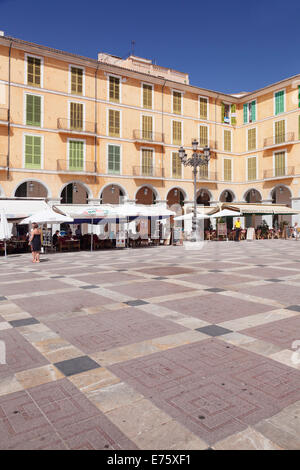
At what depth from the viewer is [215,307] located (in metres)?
5.16

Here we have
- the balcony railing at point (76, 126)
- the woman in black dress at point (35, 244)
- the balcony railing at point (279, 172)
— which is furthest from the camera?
the balcony railing at point (279, 172)

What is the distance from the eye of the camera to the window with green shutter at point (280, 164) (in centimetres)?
2895

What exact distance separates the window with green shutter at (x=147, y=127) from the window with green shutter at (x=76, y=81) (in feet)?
17.2

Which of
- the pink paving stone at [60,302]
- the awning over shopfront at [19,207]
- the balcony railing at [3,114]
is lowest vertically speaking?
the pink paving stone at [60,302]

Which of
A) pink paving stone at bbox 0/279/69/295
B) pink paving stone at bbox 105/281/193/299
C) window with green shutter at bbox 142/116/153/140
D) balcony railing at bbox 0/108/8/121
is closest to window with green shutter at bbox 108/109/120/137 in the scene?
window with green shutter at bbox 142/116/153/140

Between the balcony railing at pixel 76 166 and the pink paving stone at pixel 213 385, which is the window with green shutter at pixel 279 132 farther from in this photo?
the pink paving stone at pixel 213 385

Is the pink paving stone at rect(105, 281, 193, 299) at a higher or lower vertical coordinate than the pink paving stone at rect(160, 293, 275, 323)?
higher

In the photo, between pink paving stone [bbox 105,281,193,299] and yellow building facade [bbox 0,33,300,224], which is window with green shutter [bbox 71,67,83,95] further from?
pink paving stone [bbox 105,281,193,299]

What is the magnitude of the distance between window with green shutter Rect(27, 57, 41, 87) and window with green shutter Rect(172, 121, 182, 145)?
1076cm

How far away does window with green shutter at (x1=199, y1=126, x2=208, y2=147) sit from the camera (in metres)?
29.7

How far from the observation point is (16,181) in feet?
72.4

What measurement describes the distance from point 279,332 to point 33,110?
2277 centimetres

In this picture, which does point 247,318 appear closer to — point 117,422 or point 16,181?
point 117,422

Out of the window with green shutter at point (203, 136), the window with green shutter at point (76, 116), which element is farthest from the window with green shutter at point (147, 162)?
the window with green shutter at point (76, 116)
